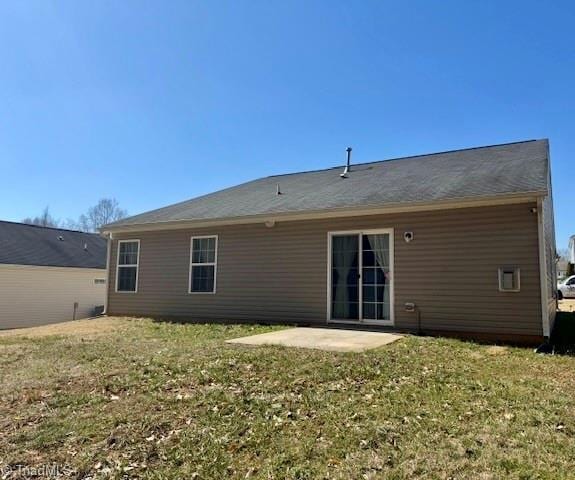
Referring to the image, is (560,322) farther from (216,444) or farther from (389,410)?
(216,444)

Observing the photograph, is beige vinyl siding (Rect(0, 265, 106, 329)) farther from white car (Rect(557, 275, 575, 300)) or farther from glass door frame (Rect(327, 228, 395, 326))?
white car (Rect(557, 275, 575, 300))

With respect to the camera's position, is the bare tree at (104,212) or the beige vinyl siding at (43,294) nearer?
the beige vinyl siding at (43,294)

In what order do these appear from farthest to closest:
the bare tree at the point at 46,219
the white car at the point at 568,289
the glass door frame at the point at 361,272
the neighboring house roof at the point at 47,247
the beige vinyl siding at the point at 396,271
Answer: the bare tree at the point at 46,219 < the white car at the point at 568,289 < the neighboring house roof at the point at 47,247 < the glass door frame at the point at 361,272 < the beige vinyl siding at the point at 396,271

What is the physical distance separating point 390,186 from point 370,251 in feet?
5.91

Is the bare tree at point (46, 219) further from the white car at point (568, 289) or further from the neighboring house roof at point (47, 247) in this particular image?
the white car at point (568, 289)

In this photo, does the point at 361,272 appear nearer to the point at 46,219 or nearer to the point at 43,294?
the point at 43,294

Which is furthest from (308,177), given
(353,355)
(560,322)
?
(353,355)

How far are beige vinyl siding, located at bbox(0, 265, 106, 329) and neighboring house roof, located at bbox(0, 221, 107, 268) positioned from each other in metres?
0.37

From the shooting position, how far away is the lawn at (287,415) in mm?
2807

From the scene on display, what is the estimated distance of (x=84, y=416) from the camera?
358 centimetres

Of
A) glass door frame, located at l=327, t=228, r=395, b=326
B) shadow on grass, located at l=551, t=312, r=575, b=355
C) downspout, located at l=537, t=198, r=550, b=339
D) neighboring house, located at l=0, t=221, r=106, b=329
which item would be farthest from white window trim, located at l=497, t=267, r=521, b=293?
neighboring house, located at l=0, t=221, r=106, b=329

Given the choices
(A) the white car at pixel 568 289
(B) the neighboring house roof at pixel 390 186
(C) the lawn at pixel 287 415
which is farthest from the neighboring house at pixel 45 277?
(A) the white car at pixel 568 289

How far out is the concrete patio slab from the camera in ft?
20.7

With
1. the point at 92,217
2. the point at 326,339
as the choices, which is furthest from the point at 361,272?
the point at 92,217
